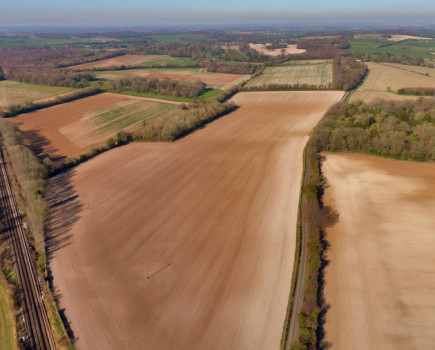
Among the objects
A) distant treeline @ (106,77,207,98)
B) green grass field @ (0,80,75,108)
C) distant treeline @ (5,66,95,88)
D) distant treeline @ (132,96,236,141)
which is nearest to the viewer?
distant treeline @ (132,96,236,141)

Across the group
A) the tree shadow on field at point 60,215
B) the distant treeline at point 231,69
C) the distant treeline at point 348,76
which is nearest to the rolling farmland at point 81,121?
the tree shadow on field at point 60,215

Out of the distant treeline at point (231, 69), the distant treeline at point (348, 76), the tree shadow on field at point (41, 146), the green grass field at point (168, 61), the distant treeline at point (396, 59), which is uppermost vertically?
the green grass field at point (168, 61)

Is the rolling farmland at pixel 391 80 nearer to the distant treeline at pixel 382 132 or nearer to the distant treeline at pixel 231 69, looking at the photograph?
the distant treeline at pixel 382 132

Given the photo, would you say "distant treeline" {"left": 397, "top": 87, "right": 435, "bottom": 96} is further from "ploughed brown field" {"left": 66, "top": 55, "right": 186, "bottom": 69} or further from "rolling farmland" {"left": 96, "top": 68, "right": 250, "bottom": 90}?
"ploughed brown field" {"left": 66, "top": 55, "right": 186, "bottom": 69}

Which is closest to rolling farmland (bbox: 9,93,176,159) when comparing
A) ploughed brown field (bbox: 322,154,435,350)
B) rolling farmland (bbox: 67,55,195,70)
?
ploughed brown field (bbox: 322,154,435,350)

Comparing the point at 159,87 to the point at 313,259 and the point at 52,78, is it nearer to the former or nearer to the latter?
the point at 52,78

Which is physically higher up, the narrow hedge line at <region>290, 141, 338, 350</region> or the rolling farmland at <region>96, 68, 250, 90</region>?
the rolling farmland at <region>96, 68, 250, 90</region>
